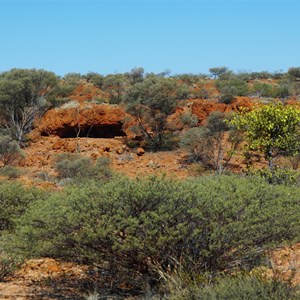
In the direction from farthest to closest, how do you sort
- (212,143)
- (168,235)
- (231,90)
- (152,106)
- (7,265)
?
1. (231,90)
2. (152,106)
3. (212,143)
4. (7,265)
5. (168,235)

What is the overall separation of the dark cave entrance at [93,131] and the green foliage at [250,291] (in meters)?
28.1

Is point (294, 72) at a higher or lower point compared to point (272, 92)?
higher

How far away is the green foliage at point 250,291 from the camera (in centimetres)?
463

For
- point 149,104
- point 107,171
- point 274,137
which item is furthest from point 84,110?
point 274,137

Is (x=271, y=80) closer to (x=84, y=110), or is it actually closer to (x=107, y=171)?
(x=84, y=110)

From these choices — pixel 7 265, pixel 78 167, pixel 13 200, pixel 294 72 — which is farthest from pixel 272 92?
pixel 7 265

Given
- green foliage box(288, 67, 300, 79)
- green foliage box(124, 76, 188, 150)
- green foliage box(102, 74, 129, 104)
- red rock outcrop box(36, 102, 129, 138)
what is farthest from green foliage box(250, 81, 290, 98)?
red rock outcrop box(36, 102, 129, 138)

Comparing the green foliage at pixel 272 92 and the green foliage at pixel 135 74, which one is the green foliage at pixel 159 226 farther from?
the green foliage at pixel 135 74

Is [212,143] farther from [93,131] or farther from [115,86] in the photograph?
[115,86]

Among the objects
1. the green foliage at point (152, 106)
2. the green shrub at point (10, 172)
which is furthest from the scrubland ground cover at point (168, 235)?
the green foliage at point (152, 106)

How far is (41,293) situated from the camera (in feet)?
23.4

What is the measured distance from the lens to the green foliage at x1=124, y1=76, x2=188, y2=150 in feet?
99.9

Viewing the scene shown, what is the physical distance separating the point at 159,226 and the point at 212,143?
20.1 meters

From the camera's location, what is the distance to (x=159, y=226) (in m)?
6.32
